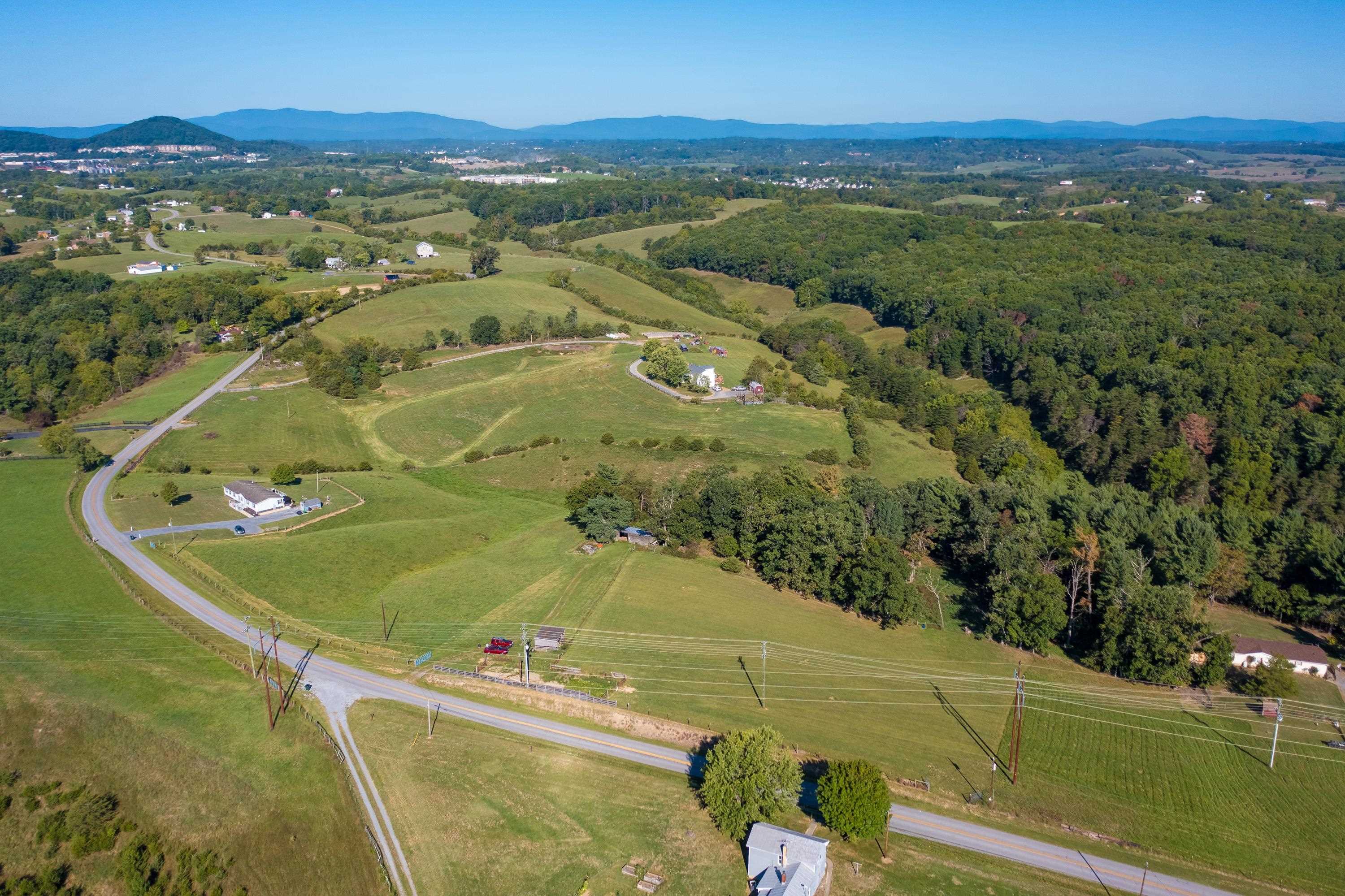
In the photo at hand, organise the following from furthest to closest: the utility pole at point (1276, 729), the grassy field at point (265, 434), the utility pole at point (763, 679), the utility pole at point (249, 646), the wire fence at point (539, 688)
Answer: the grassy field at point (265, 434) < the utility pole at point (249, 646) < the utility pole at point (763, 679) < the wire fence at point (539, 688) < the utility pole at point (1276, 729)

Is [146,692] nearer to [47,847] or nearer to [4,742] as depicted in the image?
[4,742]

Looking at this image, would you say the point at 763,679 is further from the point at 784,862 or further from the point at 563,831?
the point at 563,831

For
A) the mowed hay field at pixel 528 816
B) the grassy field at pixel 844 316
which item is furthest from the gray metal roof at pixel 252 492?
the grassy field at pixel 844 316

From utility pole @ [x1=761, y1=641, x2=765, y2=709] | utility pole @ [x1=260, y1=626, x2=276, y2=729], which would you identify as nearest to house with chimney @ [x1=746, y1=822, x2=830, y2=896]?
utility pole @ [x1=761, y1=641, x2=765, y2=709]

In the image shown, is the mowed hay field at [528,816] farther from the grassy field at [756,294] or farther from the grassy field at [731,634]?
the grassy field at [756,294]

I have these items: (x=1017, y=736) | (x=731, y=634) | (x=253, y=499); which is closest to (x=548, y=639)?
(x=731, y=634)

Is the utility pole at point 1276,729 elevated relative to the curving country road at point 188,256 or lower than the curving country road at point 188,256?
lower
